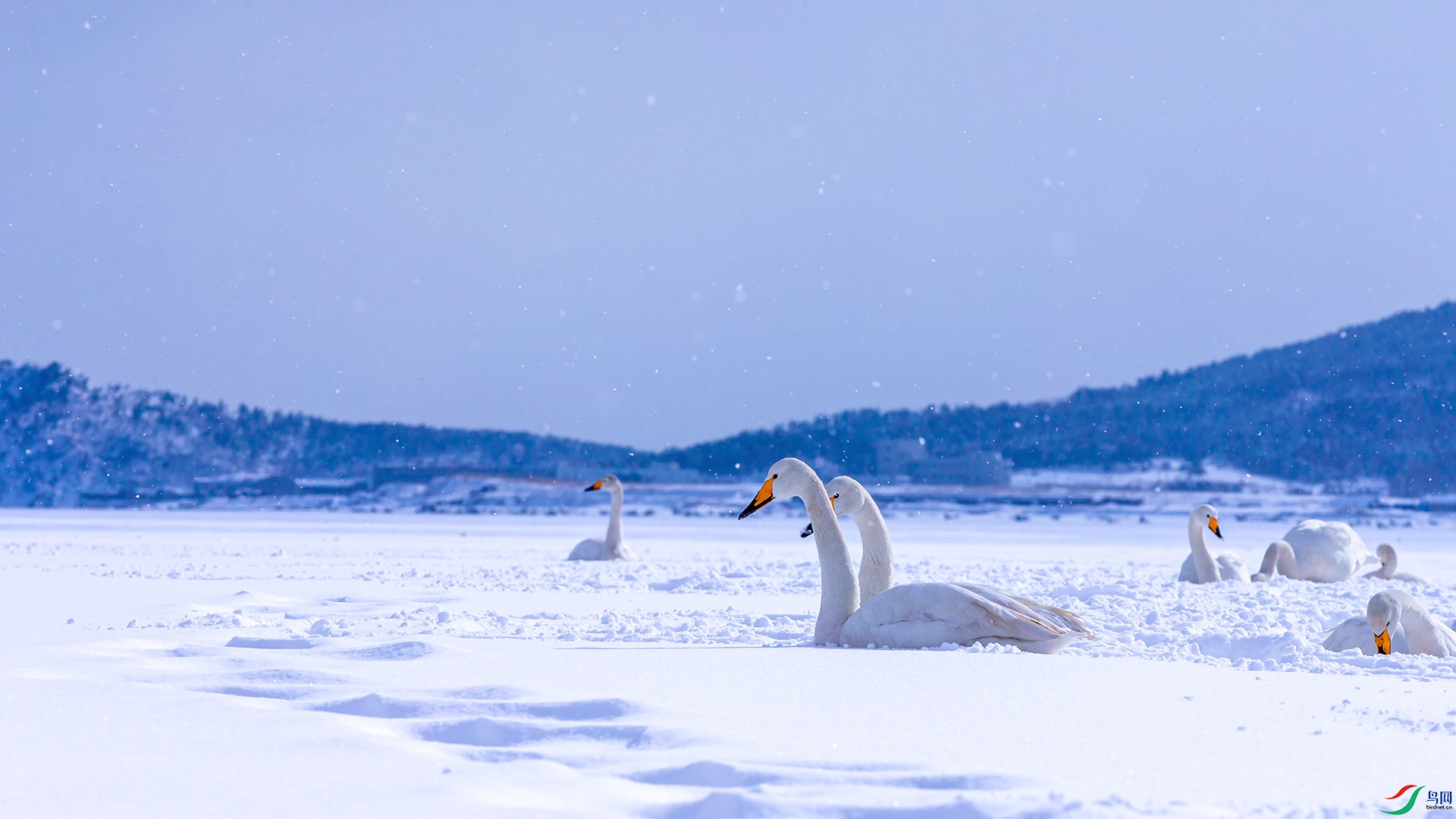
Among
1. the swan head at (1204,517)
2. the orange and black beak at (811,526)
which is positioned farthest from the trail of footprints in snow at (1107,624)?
the swan head at (1204,517)

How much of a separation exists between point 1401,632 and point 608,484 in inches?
501

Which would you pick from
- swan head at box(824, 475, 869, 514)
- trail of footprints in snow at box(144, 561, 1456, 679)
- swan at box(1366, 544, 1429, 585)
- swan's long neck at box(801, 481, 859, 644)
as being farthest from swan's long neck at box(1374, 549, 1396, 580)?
swan's long neck at box(801, 481, 859, 644)

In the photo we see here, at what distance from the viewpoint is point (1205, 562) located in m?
10.8

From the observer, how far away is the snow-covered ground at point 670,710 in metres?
2.96

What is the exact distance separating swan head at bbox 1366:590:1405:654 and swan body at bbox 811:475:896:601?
2.39 metres

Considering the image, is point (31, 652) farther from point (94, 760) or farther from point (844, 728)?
point (844, 728)

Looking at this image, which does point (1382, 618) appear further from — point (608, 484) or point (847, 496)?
point (608, 484)

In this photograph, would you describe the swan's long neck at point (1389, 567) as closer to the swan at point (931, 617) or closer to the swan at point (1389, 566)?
the swan at point (1389, 566)

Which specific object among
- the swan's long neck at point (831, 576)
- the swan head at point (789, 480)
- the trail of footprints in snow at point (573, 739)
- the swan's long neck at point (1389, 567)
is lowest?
the swan's long neck at point (1389, 567)

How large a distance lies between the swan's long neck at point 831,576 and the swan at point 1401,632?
2434 millimetres

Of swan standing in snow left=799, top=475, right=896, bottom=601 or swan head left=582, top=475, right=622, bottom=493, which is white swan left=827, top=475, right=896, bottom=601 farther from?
swan head left=582, top=475, right=622, bottom=493

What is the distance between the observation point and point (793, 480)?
6.43 metres

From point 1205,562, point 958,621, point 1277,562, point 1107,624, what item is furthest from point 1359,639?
point 1277,562

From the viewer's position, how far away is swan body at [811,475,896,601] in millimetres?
6805
